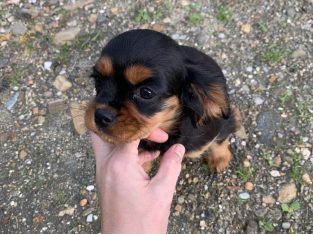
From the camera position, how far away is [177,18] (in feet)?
15.5

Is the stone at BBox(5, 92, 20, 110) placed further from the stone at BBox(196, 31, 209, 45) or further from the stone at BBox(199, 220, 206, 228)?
the stone at BBox(199, 220, 206, 228)

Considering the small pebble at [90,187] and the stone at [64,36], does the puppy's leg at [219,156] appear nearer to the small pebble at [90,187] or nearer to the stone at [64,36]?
the small pebble at [90,187]

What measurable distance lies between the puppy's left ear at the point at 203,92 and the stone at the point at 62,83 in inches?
68.4

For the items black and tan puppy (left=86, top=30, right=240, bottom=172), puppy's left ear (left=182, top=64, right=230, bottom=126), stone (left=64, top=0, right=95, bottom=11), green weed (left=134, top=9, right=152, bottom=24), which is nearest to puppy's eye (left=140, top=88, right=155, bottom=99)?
black and tan puppy (left=86, top=30, right=240, bottom=172)

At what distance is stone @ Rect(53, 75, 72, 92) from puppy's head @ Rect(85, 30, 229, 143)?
5.34 ft

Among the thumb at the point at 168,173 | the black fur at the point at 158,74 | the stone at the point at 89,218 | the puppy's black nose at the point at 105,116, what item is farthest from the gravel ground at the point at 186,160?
the puppy's black nose at the point at 105,116

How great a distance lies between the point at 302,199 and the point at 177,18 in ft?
7.21

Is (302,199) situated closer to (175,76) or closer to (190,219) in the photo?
(190,219)

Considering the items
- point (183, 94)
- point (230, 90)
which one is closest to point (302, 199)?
point (230, 90)

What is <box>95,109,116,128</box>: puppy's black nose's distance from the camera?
8.61 ft

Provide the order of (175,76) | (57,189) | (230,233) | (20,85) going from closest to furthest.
Result: (175,76) < (230,233) < (57,189) < (20,85)

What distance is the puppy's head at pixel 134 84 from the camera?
8.66 ft

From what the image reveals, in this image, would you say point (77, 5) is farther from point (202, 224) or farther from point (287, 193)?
point (287, 193)

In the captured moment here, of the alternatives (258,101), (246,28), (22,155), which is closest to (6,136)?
(22,155)
